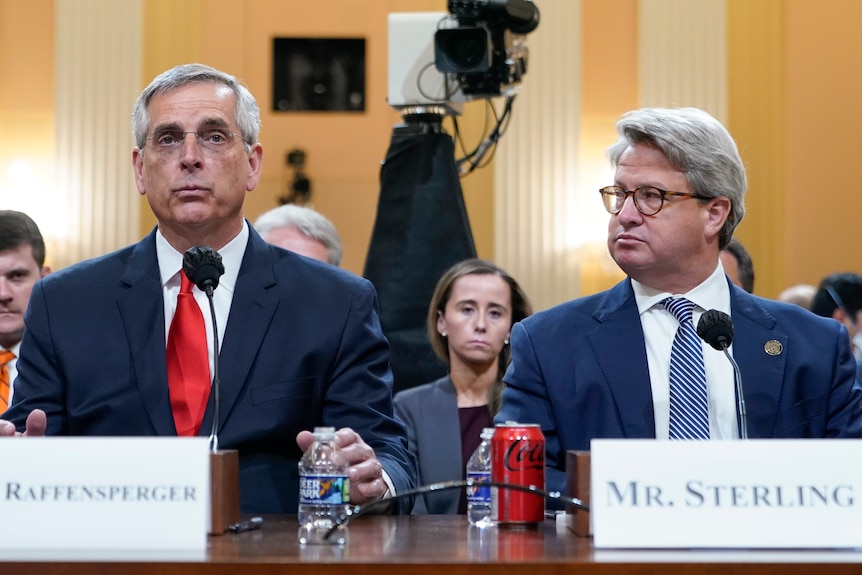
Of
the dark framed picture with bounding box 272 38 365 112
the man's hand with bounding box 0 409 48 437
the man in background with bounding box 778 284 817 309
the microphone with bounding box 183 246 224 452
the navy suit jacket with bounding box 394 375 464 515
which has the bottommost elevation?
the navy suit jacket with bounding box 394 375 464 515

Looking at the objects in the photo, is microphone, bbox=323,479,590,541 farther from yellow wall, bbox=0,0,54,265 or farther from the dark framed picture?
yellow wall, bbox=0,0,54,265

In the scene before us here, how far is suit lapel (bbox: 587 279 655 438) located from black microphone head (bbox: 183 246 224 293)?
90 cm

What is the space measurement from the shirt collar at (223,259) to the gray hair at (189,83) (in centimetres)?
21

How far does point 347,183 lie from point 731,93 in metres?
2.86

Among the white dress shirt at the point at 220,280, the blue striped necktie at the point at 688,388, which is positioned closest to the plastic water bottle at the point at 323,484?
the white dress shirt at the point at 220,280

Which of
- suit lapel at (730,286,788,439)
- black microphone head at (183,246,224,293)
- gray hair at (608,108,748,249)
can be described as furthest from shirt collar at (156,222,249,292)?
suit lapel at (730,286,788,439)

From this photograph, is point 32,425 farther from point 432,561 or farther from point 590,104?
point 590,104

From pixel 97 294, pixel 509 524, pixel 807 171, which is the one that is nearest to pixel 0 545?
pixel 509 524

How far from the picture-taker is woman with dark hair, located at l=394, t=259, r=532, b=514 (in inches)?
155

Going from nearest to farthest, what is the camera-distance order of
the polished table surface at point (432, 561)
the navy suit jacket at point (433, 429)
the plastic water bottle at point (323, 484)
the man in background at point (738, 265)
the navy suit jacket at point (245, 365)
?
1. the polished table surface at point (432, 561)
2. the plastic water bottle at point (323, 484)
3. the navy suit jacket at point (245, 365)
4. the navy suit jacket at point (433, 429)
5. the man in background at point (738, 265)

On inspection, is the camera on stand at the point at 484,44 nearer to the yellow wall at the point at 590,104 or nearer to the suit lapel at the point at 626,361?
the suit lapel at the point at 626,361

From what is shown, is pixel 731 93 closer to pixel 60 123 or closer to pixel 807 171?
pixel 807 171

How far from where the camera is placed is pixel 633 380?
101 inches

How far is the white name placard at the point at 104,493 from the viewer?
1.64m
